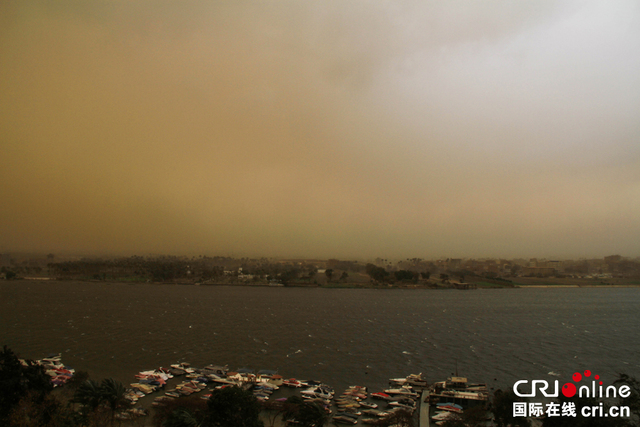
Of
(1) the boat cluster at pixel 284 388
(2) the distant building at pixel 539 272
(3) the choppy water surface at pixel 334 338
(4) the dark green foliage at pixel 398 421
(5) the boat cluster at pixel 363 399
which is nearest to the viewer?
(4) the dark green foliage at pixel 398 421

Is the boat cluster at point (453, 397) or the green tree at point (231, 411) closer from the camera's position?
the green tree at point (231, 411)

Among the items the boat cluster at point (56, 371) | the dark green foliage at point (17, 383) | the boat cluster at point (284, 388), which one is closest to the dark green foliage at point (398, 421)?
the boat cluster at point (284, 388)

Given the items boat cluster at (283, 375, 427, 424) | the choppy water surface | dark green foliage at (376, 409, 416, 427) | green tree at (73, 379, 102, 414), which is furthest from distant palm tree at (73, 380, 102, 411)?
dark green foliage at (376, 409, 416, 427)

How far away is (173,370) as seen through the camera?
579 inches

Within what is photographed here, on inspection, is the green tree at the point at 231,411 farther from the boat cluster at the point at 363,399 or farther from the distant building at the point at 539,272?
the distant building at the point at 539,272

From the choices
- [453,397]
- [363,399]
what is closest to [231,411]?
[363,399]

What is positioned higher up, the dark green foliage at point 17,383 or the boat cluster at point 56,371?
the dark green foliage at point 17,383

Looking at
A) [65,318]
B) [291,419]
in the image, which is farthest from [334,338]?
[65,318]

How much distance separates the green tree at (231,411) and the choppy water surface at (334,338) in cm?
654

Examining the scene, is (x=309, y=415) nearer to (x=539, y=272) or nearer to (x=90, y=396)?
(x=90, y=396)

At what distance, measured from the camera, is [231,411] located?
789 cm

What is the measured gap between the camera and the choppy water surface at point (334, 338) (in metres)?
16.3

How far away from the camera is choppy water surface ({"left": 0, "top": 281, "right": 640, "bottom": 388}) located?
1631 centimetres

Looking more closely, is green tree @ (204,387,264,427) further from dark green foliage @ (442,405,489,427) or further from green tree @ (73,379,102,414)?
dark green foliage @ (442,405,489,427)
